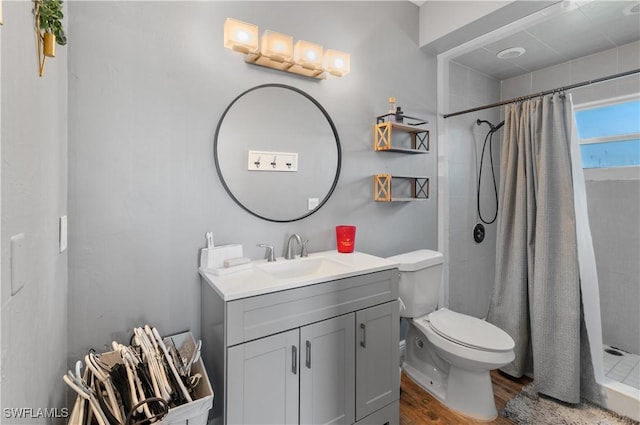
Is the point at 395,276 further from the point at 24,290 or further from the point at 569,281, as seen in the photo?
the point at 24,290

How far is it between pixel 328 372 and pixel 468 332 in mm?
942

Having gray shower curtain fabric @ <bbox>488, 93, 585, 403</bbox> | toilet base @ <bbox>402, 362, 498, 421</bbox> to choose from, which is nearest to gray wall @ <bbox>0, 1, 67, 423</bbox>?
toilet base @ <bbox>402, 362, 498, 421</bbox>

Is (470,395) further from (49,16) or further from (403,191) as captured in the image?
(49,16)

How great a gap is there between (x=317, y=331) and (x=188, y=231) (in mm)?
793

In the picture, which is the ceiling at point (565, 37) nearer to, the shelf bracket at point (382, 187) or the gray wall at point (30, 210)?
the shelf bracket at point (382, 187)

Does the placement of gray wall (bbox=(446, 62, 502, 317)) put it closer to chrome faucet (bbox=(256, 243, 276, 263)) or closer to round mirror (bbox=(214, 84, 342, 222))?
round mirror (bbox=(214, 84, 342, 222))

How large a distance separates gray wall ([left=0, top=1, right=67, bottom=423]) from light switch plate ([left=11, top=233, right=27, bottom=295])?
0.05 ft

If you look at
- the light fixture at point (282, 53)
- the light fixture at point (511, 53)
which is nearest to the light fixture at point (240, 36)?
the light fixture at point (282, 53)

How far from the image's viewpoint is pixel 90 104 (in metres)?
1.32

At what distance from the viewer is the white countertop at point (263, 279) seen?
125 centimetres

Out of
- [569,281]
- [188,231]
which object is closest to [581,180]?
[569,281]

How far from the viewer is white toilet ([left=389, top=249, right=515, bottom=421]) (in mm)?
1723

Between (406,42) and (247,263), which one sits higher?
(406,42)

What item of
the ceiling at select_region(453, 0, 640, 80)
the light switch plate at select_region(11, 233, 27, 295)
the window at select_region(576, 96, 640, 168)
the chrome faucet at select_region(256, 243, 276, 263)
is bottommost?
the chrome faucet at select_region(256, 243, 276, 263)
